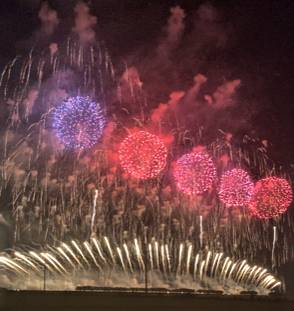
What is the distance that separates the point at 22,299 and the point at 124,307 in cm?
441

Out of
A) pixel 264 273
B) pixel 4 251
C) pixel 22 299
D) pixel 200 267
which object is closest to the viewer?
pixel 22 299

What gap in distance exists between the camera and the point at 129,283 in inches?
2077

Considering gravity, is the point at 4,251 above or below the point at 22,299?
above

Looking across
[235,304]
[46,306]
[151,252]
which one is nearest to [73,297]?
[46,306]

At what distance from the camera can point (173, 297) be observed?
2950 centimetres

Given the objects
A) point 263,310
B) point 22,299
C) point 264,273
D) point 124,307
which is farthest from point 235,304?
point 264,273

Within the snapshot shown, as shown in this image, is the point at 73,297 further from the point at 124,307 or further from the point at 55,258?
the point at 55,258

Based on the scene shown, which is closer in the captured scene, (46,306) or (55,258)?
(46,306)

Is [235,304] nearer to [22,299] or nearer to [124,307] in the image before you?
[124,307]

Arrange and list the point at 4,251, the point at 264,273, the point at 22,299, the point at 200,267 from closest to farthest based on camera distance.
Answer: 1. the point at 22,299
2. the point at 4,251
3. the point at 200,267
4. the point at 264,273

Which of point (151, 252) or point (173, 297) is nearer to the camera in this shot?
point (173, 297)

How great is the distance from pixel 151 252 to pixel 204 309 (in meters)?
22.3

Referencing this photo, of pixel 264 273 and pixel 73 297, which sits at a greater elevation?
pixel 264 273

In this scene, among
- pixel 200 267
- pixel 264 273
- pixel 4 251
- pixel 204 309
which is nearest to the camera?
pixel 204 309
